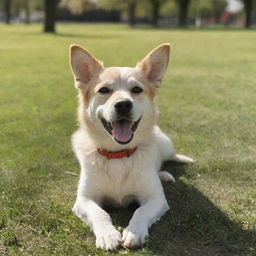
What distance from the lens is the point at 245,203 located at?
4.61 metres

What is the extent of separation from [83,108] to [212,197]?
5.43 ft

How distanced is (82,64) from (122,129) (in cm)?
90

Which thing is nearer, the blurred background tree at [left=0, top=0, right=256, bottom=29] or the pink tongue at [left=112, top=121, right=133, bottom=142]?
the pink tongue at [left=112, top=121, right=133, bottom=142]

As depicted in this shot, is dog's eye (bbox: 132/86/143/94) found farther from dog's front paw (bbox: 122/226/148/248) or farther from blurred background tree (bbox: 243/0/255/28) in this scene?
blurred background tree (bbox: 243/0/255/28)

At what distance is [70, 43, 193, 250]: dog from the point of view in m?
4.17

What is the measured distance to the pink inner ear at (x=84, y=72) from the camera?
470cm

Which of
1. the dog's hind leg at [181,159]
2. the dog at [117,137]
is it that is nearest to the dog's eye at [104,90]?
the dog at [117,137]

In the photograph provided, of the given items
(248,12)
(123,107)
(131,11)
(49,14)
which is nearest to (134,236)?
(123,107)

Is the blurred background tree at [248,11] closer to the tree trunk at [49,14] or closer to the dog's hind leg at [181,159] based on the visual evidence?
the tree trunk at [49,14]

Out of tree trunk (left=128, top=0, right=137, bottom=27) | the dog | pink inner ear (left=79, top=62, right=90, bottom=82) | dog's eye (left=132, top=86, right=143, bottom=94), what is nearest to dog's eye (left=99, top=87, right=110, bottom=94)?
the dog

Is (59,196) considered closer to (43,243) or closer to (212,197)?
(43,243)

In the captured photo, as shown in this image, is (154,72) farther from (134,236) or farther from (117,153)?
(134,236)

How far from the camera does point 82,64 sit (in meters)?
4.69

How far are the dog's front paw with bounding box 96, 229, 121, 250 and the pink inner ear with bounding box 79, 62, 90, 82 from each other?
1.76m
